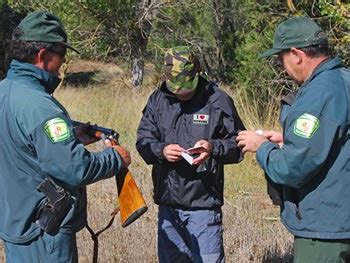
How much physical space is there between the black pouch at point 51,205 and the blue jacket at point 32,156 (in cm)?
4

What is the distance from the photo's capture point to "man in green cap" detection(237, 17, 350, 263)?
314 centimetres

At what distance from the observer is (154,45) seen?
20.5 metres

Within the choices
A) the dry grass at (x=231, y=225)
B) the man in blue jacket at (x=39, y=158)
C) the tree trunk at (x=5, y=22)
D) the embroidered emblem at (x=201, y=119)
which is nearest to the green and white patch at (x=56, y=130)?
the man in blue jacket at (x=39, y=158)

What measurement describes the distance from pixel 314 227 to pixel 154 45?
17.5 m

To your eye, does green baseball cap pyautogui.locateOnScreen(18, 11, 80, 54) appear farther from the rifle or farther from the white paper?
the white paper

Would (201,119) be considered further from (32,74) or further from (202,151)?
(32,74)

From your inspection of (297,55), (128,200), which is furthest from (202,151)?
(297,55)

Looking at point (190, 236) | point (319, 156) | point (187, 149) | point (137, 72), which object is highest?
point (319, 156)

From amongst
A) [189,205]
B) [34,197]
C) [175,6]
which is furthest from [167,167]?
[175,6]

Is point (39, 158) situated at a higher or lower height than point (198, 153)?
higher

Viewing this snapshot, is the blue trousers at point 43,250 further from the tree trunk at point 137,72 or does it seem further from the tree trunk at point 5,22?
the tree trunk at point 5,22

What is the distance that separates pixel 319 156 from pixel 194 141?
133 cm

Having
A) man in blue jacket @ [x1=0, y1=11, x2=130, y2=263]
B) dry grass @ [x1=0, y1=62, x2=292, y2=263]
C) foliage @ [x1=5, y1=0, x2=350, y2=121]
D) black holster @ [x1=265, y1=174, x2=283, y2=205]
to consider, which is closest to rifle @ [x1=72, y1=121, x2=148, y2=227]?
man in blue jacket @ [x1=0, y1=11, x2=130, y2=263]

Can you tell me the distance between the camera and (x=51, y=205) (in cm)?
323
